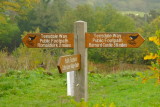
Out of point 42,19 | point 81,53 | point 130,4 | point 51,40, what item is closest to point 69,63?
point 81,53

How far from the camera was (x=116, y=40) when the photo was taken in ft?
19.7

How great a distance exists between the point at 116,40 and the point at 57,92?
12.1 ft

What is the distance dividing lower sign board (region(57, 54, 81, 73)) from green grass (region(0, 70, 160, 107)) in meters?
0.92

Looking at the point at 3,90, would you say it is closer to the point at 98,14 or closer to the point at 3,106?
the point at 3,106

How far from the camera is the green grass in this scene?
7.58 m

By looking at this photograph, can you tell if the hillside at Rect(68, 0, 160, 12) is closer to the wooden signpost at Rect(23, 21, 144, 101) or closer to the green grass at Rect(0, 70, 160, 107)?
the green grass at Rect(0, 70, 160, 107)

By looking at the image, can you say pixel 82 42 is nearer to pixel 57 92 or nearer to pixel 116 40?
pixel 116 40

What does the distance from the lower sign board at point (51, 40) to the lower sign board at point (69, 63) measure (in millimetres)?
339

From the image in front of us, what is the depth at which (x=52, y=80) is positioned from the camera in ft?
A: 37.5

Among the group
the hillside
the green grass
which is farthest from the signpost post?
the hillside

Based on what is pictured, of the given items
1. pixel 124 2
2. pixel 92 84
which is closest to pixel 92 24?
pixel 92 84

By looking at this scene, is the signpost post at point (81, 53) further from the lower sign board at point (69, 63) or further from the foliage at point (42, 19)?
the foliage at point (42, 19)

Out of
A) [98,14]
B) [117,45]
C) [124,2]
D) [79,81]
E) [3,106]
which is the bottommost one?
[3,106]

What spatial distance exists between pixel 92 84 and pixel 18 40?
4123cm
